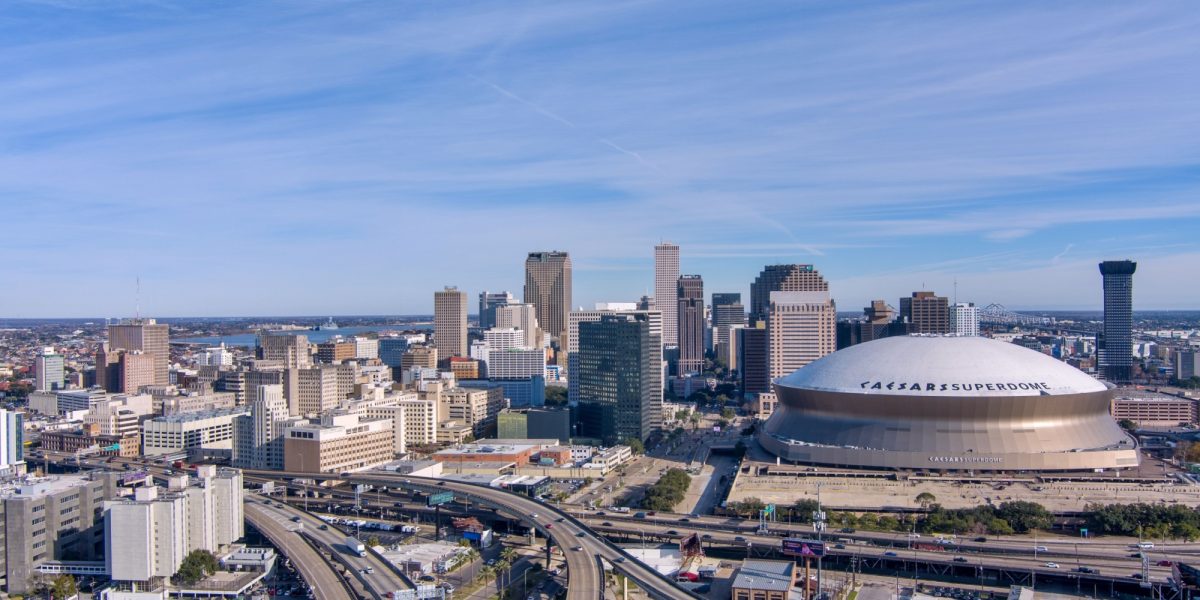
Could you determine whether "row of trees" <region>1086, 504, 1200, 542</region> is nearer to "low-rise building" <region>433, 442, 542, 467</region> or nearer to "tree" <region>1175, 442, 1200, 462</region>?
"tree" <region>1175, 442, 1200, 462</region>

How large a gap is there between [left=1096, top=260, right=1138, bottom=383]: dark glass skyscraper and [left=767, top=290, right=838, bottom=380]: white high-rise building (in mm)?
60654

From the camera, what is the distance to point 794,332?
112m

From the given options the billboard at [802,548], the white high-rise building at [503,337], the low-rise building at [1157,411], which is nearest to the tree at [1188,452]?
the low-rise building at [1157,411]

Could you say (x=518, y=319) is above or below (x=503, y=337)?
above

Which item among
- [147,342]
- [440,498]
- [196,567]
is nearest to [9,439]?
[196,567]

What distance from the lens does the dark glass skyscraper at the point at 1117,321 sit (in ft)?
481

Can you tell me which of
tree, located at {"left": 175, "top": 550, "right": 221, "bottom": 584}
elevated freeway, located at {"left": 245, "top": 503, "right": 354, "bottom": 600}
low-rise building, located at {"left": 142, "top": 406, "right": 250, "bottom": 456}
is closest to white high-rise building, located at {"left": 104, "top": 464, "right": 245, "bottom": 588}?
tree, located at {"left": 175, "top": 550, "right": 221, "bottom": 584}

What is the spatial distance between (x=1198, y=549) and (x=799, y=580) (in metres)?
20.1

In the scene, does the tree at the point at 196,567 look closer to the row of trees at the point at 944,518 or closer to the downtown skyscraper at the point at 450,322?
the row of trees at the point at 944,518

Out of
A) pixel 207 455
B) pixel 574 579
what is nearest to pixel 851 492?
pixel 574 579

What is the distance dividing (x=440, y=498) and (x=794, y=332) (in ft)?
213

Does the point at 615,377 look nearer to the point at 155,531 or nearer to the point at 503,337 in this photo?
the point at 155,531

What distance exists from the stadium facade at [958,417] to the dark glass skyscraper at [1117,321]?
86606mm

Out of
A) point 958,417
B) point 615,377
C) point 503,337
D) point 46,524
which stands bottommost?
point 46,524
